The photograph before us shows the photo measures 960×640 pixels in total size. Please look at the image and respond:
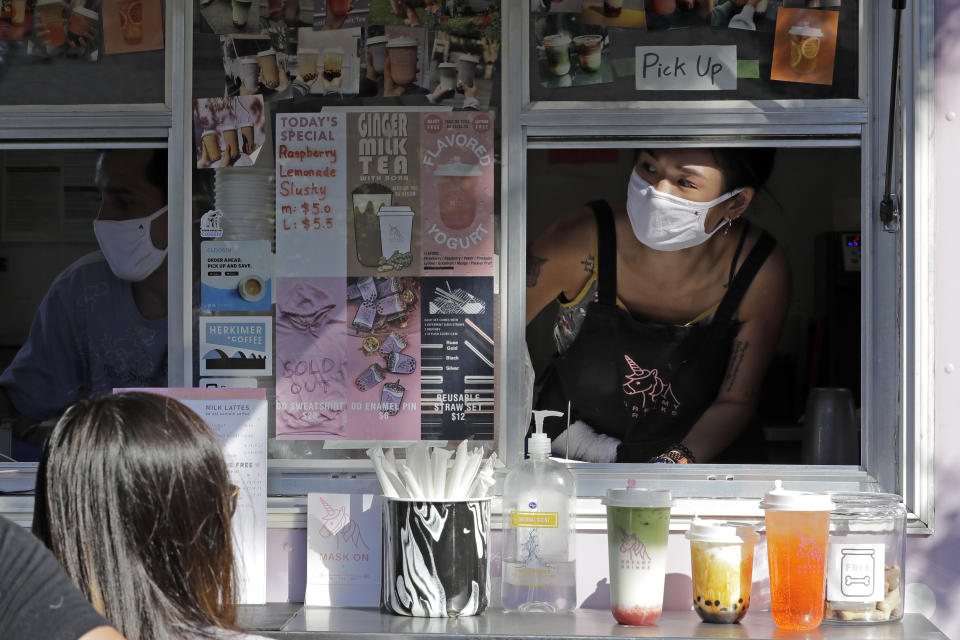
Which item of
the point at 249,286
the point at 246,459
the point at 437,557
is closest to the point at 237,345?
the point at 249,286

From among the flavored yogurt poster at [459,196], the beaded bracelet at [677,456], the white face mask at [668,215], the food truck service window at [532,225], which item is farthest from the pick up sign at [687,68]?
the beaded bracelet at [677,456]

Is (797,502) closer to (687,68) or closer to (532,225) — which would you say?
(532,225)

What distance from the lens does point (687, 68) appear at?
2793mm

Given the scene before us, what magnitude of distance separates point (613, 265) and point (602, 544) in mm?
726

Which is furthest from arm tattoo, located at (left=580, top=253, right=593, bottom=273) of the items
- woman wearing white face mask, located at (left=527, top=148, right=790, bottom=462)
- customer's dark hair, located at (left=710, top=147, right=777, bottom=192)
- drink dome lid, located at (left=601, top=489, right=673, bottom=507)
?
drink dome lid, located at (left=601, top=489, right=673, bottom=507)

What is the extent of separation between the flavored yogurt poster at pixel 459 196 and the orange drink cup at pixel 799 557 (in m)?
0.95

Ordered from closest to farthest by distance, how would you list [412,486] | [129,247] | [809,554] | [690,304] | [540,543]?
[809,554], [412,486], [540,543], [690,304], [129,247]

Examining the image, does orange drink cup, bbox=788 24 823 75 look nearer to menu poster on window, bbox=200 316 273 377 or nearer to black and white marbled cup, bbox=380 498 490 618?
black and white marbled cup, bbox=380 498 490 618

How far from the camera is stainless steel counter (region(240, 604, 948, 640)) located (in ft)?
7.79

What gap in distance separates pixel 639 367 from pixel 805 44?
3.05ft

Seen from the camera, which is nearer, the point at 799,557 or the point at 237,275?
the point at 799,557

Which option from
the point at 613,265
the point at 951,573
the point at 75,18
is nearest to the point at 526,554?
the point at 613,265

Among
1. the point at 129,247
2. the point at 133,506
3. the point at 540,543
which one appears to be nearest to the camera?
the point at 133,506

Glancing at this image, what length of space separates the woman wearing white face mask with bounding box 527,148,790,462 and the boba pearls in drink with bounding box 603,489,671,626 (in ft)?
1.04
